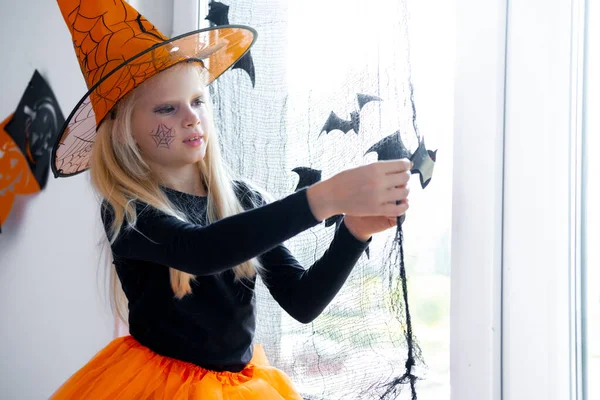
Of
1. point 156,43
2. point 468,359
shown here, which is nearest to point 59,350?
point 156,43

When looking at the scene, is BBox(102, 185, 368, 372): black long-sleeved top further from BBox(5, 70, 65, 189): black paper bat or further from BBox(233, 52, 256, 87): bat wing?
BBox(5, 70, 65, 189): black paper bat

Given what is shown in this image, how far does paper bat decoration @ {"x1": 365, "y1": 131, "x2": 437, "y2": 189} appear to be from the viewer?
2.73 feet

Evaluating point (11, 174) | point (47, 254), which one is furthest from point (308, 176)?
point (11, 174)

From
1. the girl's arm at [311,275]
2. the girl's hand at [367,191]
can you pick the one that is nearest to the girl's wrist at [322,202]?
the girl's hand at [367,191]

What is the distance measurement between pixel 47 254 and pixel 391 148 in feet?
2.84

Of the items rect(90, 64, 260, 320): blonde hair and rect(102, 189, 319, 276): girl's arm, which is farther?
rect(90, 64, 260, 320): blonde hair

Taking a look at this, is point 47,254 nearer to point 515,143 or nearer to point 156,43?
point 156,43

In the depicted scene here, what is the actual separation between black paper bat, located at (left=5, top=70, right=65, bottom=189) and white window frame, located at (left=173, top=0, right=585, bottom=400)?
3.03ft

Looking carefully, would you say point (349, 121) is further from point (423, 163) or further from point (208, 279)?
point (208, 279)

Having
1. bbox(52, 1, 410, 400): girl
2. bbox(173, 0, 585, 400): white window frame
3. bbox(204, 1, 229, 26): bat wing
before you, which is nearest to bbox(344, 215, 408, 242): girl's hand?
bbox(52, 1, 410, 400): girl

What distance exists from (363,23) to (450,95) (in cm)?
17

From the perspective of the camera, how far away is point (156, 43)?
84 cm

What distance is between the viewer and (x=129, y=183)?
849 mm

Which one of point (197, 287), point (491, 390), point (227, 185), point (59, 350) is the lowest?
point (59, 350)
